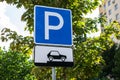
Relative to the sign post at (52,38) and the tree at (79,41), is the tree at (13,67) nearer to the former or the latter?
the tree at (79,41)

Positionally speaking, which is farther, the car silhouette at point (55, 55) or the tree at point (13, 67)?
the tree at point (13, 67)

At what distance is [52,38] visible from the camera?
5074mm

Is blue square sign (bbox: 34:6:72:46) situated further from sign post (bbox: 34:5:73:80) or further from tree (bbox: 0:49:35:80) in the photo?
tree (bbox: 0:49:35:80)

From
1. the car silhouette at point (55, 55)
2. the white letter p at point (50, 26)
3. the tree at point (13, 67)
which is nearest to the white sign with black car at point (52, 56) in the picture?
the car silhouette at point (55, 55)

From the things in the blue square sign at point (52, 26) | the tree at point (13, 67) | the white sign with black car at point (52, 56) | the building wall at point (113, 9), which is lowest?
the tree at point (13, 67)

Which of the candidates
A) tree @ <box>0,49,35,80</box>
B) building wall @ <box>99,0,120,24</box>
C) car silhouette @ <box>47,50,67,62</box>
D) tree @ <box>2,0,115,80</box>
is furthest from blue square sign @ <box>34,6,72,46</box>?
building wall @ <box>99,0,120,24</box>

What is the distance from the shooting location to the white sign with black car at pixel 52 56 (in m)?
4.88

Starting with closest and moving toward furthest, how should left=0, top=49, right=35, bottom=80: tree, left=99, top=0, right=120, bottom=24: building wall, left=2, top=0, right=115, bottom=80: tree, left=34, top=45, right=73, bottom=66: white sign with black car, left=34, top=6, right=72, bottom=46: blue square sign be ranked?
left=34, top=45, right=73, bottom=66: white sign with black car < left=34, top=6, right=72, bottom=46: blue square sign < left=2, top=0, right=115, bottom=80: tree < left=0, top=49, right=35, bottom=80: tree < left=99, top=0, right=120, bottom=24: building wall

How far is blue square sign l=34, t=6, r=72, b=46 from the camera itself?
16.5 feet

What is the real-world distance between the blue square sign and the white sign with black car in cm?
9

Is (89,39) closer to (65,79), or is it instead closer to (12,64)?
(65,79)

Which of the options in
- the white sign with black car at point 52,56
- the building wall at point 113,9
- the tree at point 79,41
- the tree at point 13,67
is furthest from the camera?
the building wall at point 113,9

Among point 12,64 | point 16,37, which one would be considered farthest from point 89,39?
point 12,64

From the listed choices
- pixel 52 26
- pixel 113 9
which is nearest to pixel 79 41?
pixel 52 26
